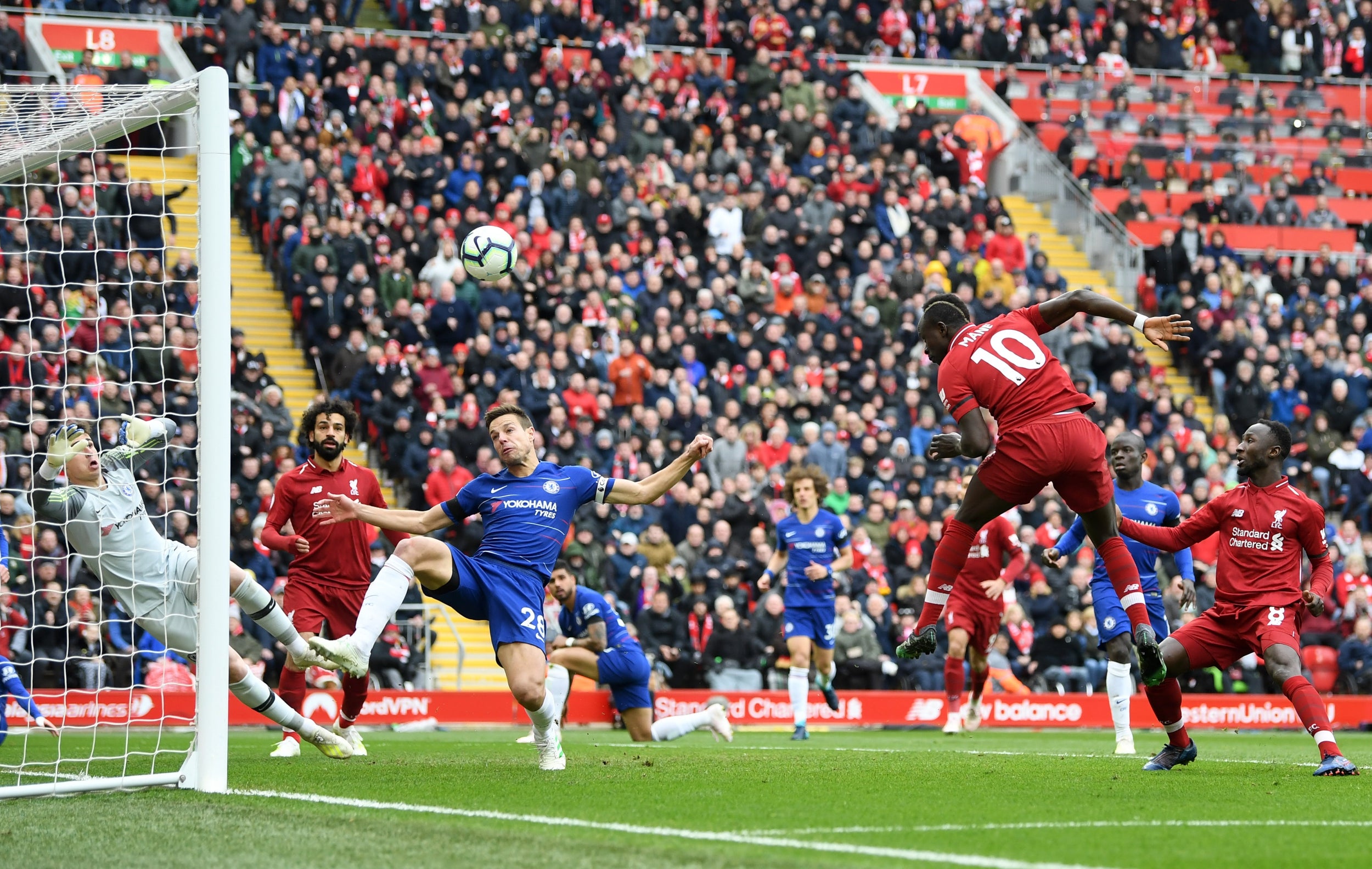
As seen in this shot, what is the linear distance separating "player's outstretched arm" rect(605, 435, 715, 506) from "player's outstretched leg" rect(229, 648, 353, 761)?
2.59m

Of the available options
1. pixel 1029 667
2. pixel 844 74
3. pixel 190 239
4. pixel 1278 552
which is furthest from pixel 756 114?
pixel 1278 552

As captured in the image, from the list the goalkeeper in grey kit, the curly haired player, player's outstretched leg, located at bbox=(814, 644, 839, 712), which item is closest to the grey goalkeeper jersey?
the goalkeeper in grey kit

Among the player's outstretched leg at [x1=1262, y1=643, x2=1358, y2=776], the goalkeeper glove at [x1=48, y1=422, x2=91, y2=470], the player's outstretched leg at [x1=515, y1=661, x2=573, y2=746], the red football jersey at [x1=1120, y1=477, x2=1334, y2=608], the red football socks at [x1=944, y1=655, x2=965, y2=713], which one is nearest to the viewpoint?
the player's outstretched leg at [x1=1262, y1=643, x2=1358, y2=776]

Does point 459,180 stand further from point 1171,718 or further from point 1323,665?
point 1171,718

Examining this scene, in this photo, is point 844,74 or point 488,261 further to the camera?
point 844,74

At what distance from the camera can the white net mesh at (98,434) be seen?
34.2ft

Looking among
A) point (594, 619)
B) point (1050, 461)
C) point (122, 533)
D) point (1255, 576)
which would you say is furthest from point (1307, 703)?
A: point (122, 533)

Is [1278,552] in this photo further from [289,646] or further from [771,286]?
[771,286]

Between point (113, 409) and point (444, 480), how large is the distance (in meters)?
3.84

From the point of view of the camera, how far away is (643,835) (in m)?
6.98

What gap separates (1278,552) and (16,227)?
16383mm

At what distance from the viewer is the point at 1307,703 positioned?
10.1 m

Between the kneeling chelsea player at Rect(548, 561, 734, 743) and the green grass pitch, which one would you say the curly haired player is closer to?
the kneeling chelsea player at Rect(548, 561, 734, 743)

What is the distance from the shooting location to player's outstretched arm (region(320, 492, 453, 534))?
368 inches
